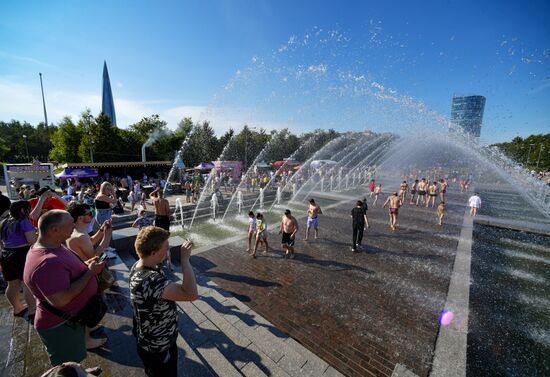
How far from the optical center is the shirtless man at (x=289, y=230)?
8.44 meters

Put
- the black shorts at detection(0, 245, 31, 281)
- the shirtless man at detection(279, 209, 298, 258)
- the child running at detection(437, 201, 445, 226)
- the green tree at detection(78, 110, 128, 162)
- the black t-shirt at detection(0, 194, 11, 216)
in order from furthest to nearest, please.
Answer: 1. the green tree at detection(78, 110, 128, 162)
2. the child running at detection(437, 201, 445, 226)
3. the shirtless man at detection(279, 209, 298, 258)
4. the black t-shirt at detection(0, 194, 11, 216)
5. the black shorts at detection(0, 245, 31, 281)

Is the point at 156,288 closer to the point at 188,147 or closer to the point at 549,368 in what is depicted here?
the point at 549,368

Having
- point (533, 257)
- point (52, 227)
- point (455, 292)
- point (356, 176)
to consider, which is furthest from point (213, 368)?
point (356, 176)

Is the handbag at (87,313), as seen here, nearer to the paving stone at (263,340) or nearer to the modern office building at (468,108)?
the paving stone at (263,340)

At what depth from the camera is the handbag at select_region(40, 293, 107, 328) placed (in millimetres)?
2547

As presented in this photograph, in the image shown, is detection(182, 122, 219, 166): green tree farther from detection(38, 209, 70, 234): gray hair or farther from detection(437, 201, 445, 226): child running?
detection(38, 209, 70, 234): gray hair

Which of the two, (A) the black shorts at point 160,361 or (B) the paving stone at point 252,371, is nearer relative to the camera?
(A) the black shorts at point 160,361

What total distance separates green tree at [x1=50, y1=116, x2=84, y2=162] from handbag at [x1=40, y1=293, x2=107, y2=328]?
5195 centimetres

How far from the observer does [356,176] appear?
1485 inches

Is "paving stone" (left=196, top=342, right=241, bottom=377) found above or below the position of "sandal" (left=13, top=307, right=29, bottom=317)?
below

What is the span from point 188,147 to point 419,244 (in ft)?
175

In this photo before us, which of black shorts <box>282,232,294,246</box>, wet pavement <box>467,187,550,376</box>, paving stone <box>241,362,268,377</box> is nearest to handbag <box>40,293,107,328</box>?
paving stone <box>241,362,268,377</box>

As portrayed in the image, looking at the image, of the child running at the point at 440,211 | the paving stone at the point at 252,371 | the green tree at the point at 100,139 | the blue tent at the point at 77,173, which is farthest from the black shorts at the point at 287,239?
the green tree at the point at 100,139

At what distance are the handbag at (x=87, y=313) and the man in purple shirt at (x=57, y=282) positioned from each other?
0.04 meters
